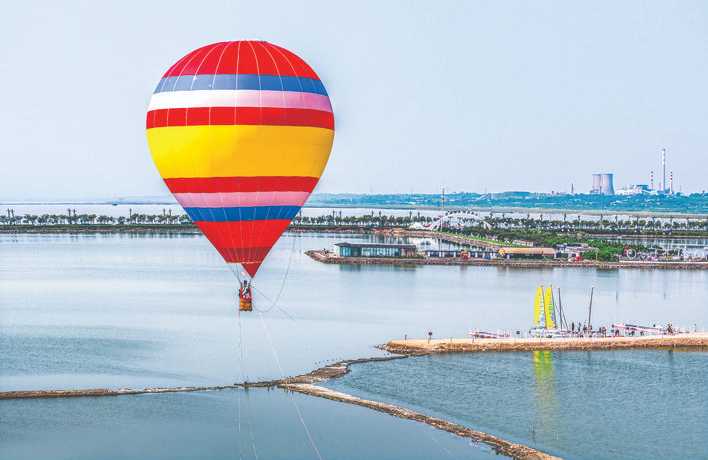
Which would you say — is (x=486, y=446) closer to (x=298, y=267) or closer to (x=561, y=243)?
(x=298, y=267)

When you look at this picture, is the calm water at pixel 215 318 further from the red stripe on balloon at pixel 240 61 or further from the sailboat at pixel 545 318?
the red stripe on balloon at pixel 240 61

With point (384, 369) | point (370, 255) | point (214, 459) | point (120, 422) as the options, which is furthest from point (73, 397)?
point (370, 255)

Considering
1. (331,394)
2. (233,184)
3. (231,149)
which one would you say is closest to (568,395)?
(331,394)

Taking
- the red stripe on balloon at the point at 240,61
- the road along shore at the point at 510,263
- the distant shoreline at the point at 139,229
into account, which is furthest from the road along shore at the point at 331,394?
the distant shoreline at the point at 139,229

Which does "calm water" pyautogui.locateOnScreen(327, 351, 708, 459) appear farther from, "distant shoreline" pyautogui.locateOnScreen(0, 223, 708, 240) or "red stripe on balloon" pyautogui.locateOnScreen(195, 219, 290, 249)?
"distant shoreline" pyautogui.locateOnScreen(0, 223, 708, 240)

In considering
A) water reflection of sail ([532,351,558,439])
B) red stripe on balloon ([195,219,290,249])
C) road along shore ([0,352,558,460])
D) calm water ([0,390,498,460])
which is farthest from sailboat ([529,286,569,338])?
red stripe on balloon ([195,219,290,249])

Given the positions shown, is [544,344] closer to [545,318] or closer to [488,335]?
[488,335]

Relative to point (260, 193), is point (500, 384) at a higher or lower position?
lower
